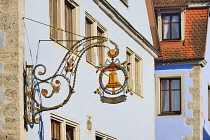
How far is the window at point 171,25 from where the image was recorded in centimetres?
3762

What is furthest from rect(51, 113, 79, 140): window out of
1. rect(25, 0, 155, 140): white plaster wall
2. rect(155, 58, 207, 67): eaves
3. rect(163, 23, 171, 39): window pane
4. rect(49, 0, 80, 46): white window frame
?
rect(163, 23, 171, 39): window pane

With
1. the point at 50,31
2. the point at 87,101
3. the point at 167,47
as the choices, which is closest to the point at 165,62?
the point at 167,47

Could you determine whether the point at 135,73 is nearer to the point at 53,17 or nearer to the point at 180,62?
the point at 180,62

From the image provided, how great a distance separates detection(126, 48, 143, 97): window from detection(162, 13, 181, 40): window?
630 centimetres

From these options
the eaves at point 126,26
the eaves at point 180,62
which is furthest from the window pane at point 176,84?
the eaves at point 126,26

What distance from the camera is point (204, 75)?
125 ft

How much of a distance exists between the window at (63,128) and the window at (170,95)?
14.1 m

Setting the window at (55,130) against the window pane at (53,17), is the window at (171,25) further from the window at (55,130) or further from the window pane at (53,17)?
the window at (55,130)

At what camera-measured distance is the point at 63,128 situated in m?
21.9

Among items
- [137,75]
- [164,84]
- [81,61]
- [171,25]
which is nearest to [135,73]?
[137,75]

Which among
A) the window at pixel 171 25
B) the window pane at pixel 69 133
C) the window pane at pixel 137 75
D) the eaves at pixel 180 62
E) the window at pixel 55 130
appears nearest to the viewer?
the window at pixel 55 130

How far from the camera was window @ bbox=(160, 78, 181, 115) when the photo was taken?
3706cm

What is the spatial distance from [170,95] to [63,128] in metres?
15.6

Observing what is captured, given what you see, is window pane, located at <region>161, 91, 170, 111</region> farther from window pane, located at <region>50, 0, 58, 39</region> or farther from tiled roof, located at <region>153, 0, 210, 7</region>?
window pane, located at <region>50, 0, 58, 39</region>
